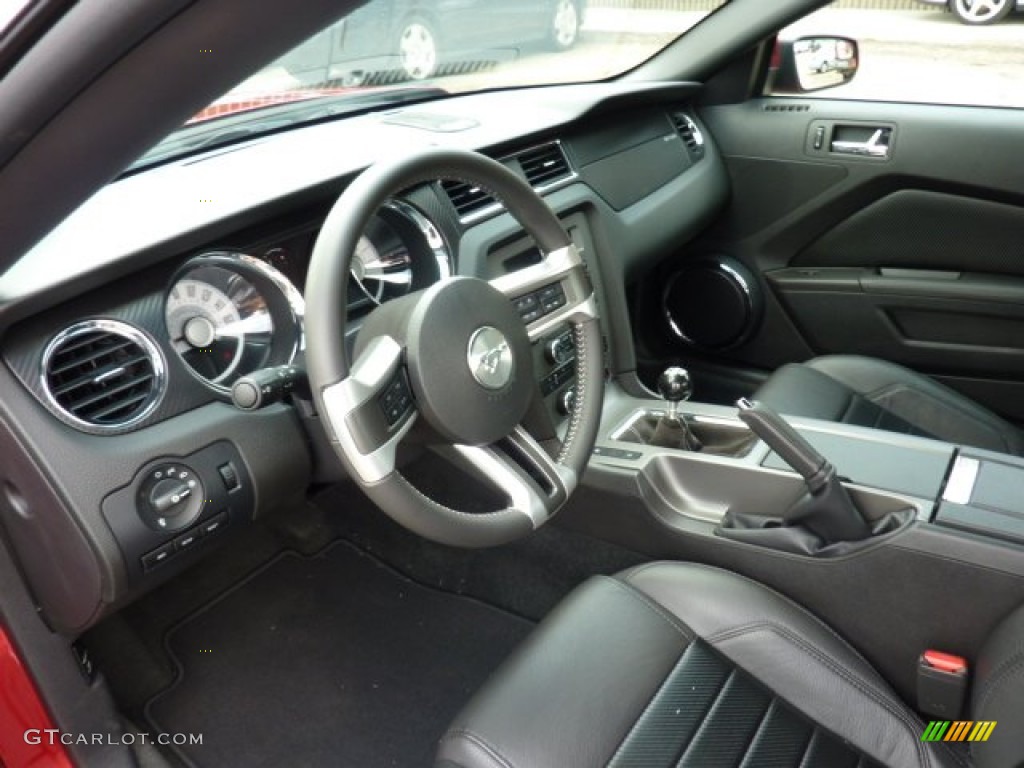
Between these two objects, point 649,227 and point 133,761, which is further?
point 649,227

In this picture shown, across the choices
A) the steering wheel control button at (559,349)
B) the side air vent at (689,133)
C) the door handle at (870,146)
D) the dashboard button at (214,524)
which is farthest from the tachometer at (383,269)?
the door handle at (870,146)

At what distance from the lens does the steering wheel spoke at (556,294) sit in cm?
137

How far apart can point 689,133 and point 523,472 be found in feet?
5.86

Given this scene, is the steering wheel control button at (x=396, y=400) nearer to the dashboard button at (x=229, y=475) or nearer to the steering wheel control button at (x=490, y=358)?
the steering wheel control button at (x=490, y=358)

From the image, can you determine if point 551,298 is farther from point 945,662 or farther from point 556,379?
point 945,662

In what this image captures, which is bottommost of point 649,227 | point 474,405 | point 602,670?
point 602,670

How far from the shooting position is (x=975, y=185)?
244 centimetres

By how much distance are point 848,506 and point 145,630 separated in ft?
4.72

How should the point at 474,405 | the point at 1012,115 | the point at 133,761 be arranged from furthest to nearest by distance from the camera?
the point at 1012,115 → the point at 133,761 → the point at 474,405

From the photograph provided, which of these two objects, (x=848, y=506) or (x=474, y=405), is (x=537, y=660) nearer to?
(x=474, y=405)

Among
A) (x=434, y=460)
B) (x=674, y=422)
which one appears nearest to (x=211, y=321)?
(x=434, y=460)

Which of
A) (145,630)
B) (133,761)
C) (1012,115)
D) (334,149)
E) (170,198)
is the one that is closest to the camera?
(170,198)

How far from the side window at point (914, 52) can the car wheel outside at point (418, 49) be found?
99cm

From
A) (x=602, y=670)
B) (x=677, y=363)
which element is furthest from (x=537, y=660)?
(x=677, y=363)
